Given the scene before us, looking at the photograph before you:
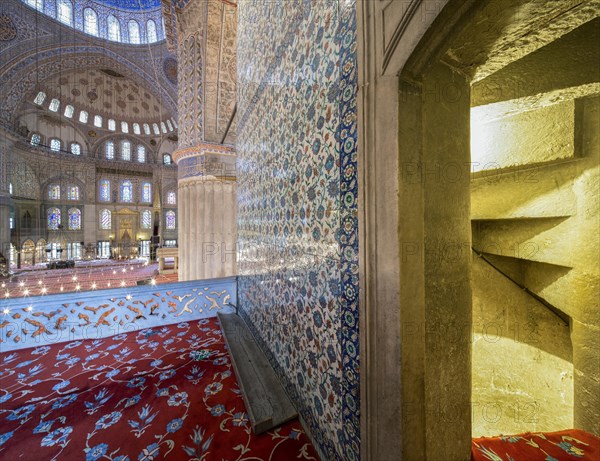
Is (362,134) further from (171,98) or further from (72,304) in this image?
(171,98)

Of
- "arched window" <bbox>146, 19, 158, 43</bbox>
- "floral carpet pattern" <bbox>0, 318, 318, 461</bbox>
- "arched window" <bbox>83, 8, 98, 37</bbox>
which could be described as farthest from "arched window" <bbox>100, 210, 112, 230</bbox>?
"floral carpet pattern" <bbox>0, 318, 318, 461</bbox>

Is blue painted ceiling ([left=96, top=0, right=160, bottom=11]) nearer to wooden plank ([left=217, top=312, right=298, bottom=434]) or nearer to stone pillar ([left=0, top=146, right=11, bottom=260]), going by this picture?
stone pillar ([left=0, top=146, right=11, bottom=260])

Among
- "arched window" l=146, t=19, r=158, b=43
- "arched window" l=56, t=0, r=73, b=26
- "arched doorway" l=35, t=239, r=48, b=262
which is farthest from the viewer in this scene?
"arched doorway" l=35, t=239, r=48, b=262

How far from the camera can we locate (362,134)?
88cm

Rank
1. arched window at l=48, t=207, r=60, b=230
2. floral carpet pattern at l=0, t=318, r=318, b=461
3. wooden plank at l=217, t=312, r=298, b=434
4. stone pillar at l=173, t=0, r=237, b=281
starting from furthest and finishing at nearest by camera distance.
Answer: arched window at l=48, t=207, r=60, b=230, stone pillar at l=173, t=0, r=237, b=281, wooden plank at l=217, t=312, r=298, b=434, floral carpet pattern at l=0, t=318, r=318, b=461

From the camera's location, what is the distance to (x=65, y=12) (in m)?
12.2

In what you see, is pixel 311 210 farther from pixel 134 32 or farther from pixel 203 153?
pixel 134 32

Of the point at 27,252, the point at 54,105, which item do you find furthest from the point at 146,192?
the point at 27,252

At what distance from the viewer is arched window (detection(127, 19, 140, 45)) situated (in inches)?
556

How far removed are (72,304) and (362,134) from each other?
336 centimetres

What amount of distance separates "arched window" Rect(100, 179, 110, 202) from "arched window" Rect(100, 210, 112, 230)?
1033mm

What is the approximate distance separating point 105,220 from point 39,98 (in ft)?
27.7

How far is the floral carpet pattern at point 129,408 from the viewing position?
1251mm

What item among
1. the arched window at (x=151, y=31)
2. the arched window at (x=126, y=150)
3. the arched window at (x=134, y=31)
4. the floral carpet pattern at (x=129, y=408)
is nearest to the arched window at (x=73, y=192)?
the arched window at (x=126, y=150)
